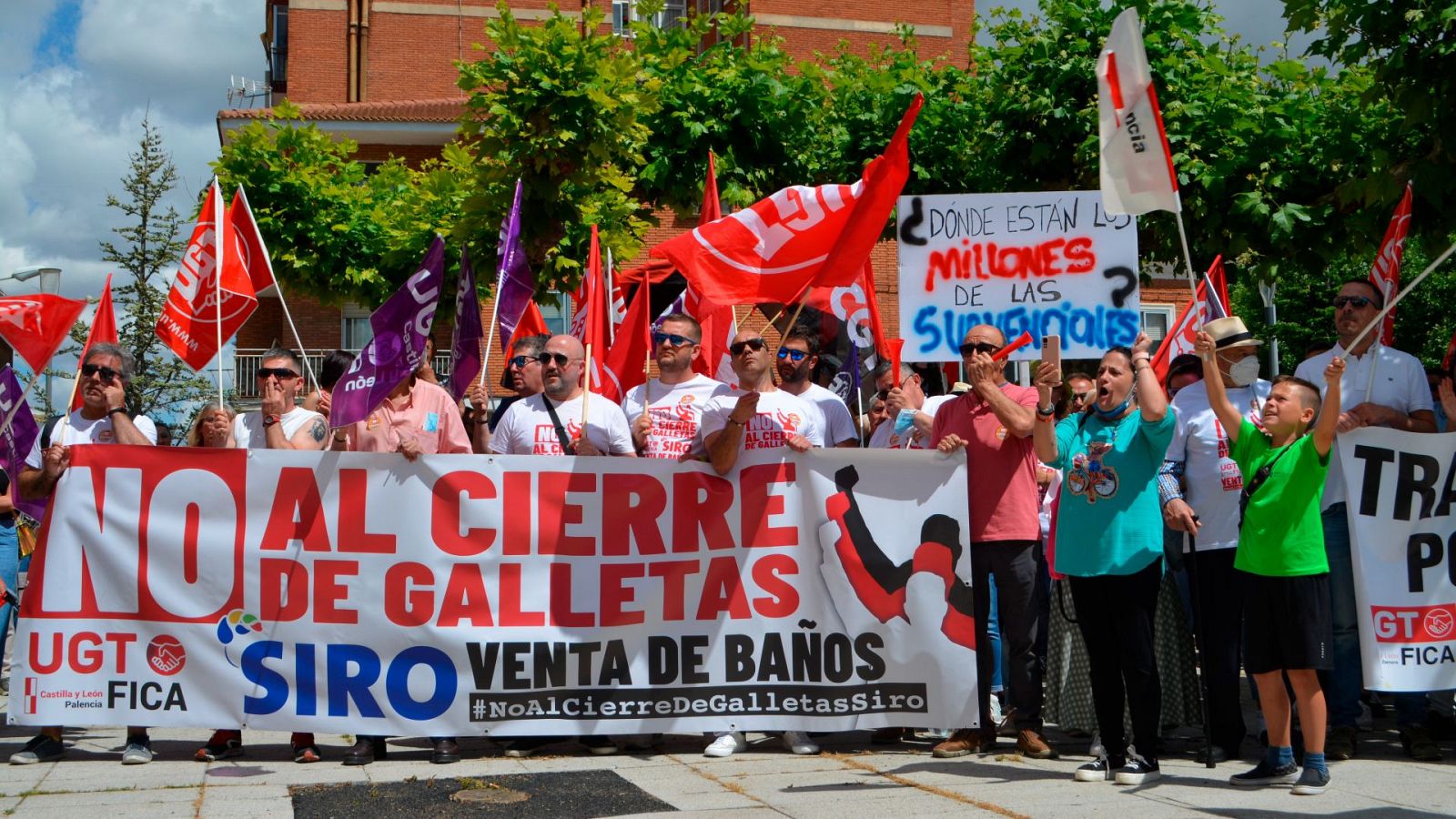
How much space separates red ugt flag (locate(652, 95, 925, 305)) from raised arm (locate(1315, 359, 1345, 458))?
205 centimetres

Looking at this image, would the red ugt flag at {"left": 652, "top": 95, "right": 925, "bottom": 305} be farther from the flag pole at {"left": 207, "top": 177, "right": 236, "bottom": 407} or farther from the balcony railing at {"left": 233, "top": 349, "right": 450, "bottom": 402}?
the balcony railing at {"left": 233, "top": 349, "right": 450, "bottom": 402}

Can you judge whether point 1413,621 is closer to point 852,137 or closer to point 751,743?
point 751,743

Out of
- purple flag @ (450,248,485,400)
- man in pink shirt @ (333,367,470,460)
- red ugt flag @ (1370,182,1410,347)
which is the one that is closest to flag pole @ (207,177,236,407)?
man in pink shirt @ (333,367,470,460)

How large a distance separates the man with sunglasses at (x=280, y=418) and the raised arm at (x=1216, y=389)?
13.7ft

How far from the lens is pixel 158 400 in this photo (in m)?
28.4

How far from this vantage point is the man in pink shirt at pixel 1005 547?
6543 mm

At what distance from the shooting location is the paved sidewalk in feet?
17.2

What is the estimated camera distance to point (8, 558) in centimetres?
724

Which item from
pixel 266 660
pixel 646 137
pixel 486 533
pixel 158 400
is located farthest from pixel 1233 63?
pixel 158 400

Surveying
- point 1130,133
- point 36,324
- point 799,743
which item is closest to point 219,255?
point 36,324

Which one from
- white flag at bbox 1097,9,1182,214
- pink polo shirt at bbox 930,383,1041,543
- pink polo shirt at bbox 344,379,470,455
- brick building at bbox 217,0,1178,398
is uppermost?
brick building at bbox 217,0,1178,398

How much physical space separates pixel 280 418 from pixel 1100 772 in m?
4.17

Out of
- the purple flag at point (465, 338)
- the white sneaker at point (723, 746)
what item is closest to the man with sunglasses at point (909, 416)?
the white sneaker at point (723, 746)

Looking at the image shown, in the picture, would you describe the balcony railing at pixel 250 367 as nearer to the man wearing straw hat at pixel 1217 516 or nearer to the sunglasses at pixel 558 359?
the sunglasses at pixel 558 359
